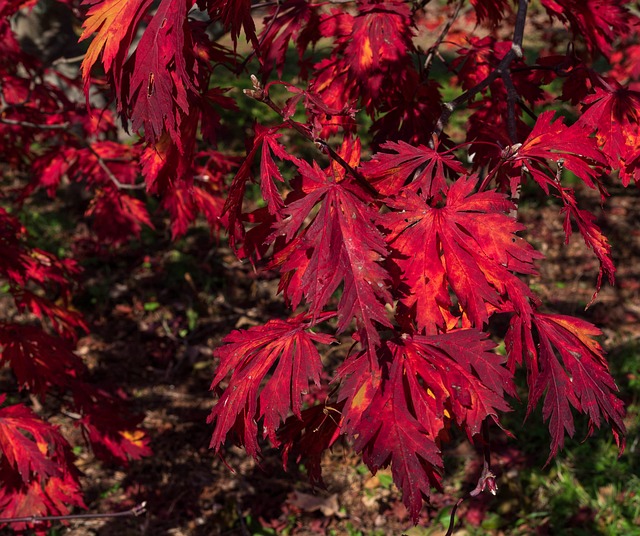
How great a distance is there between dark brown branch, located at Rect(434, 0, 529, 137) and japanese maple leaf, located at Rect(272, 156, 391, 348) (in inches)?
15.7

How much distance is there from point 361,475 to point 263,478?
1.92 ft

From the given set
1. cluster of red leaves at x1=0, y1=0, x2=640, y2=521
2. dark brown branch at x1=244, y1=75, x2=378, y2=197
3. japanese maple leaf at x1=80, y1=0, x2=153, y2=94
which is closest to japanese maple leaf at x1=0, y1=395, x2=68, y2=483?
cluster of red leaves at x1=0, y1=0, x2=640, y2=521

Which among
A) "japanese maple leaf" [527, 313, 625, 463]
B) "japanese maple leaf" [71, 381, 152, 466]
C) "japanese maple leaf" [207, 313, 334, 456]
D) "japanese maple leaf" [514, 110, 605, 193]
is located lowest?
"japanese maple leaf" [71, 381, 152, 466]

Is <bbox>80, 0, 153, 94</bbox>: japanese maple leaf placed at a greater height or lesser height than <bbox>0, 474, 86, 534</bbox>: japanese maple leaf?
Answer: greater

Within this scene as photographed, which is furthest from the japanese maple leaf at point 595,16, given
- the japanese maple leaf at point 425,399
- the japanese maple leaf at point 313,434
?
the japanese maple leaf at point 313,434

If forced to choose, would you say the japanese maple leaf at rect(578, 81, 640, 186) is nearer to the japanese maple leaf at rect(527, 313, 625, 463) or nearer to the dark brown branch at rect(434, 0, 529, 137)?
the dark brown branch at rect(434, 0, 529, 137)

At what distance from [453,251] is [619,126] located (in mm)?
700

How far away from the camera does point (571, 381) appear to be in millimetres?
1450

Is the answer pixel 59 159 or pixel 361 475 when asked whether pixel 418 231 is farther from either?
pixel 59 159

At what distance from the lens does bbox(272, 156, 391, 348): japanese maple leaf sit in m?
1.20

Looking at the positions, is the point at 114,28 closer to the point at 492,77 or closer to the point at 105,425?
the point at 492,77

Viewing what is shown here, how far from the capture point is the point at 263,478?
3639 mm

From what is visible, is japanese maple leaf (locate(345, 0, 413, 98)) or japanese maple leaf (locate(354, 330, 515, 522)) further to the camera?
japanese maple leaf (locate(345, 0, 413, 98))

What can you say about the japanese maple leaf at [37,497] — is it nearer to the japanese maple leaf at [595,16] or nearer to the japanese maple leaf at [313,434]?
the japanese maple leaf at [313,434]
